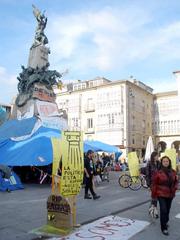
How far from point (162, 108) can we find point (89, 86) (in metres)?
13.6

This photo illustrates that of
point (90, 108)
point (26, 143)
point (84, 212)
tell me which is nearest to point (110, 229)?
point (84, 212)

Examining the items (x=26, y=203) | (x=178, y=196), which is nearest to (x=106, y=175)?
(x=178, y=196)

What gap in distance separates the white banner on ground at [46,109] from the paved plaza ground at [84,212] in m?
6.90

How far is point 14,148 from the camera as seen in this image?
52.9 ft

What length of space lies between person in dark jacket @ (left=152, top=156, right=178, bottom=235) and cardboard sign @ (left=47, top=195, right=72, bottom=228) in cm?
180

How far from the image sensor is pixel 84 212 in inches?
345

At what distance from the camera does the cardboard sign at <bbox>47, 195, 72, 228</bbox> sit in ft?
21.5

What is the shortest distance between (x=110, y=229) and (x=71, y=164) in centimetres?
153

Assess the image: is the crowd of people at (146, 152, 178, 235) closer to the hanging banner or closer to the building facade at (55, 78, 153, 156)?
the hanging banner

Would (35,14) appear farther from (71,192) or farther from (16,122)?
(71,192)

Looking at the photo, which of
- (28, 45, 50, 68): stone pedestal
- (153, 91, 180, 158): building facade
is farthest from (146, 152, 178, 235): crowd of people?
(153, 91, 180, 158): building facade

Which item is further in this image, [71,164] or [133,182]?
[133,182]

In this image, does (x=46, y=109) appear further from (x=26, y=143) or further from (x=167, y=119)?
(x=167, y=119)

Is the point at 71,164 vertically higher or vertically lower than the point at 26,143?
lower
